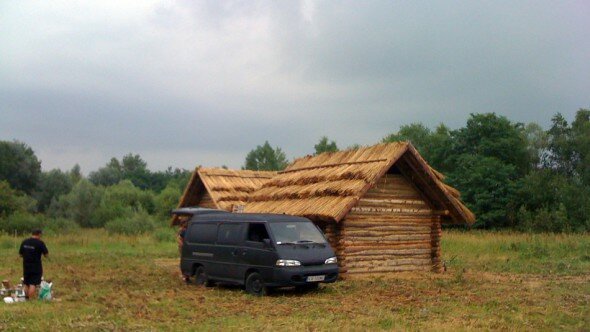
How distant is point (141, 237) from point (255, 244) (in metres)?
27.6

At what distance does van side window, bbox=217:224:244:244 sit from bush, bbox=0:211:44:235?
110 feet

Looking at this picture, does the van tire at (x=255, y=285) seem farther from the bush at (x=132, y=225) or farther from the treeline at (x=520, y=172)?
the treeline at (x=520, y=172)

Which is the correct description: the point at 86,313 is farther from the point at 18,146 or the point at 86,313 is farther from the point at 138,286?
the point at 18,146

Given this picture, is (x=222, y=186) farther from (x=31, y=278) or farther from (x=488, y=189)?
(x=488, y=189)

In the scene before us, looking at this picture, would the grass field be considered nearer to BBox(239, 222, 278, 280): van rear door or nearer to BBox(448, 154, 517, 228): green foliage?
BBox(239, 222, 278, 280): van rear door

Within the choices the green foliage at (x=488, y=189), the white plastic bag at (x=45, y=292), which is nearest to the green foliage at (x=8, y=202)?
the green foliage at (x=488, y=189)

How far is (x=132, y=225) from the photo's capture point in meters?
51.2

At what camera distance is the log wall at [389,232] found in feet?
74.3

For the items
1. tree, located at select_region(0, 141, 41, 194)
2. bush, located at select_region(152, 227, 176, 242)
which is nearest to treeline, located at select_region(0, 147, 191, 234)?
tree, located at select_region(0, 141, 41, 194)

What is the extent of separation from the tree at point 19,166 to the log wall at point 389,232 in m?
56.0

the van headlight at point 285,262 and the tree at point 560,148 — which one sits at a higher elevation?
the tree at point 560,148

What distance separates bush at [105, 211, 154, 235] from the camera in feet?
166

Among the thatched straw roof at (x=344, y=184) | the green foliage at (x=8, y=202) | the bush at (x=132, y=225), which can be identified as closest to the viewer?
the thatched straw roof at (x=344, y=184)

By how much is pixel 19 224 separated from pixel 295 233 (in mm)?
37143
